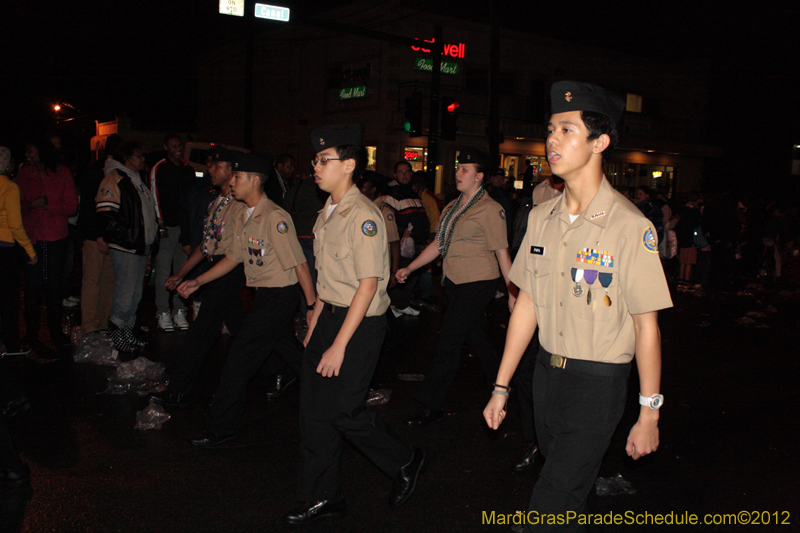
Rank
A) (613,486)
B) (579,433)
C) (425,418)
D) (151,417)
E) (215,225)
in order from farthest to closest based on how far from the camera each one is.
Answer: (215,225)
(425,418)
(151,417)
(613,486)
(579,433)

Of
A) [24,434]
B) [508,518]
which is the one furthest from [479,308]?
[24,434]

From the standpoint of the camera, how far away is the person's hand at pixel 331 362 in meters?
3.23

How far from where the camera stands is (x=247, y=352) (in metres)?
4.36

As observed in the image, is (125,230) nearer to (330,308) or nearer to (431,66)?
(330,308)

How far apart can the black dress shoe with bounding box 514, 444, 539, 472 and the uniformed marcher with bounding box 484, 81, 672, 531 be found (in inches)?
66.9

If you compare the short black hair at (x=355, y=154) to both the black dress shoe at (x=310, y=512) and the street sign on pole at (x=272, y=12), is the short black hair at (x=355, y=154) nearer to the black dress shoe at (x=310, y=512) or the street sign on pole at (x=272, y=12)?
the black dress shoe at (x=310, y=512)

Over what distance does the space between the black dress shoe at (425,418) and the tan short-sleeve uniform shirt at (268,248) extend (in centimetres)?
152

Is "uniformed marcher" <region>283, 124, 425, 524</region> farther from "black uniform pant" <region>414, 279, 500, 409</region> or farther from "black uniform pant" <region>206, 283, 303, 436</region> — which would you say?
"black uniform pant" <region>414, 279, 500, 409</region>

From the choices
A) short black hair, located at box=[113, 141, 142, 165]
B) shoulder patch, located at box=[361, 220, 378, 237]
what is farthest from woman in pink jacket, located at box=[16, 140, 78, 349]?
shoulder patch, located at box=[361, 220, 378, 237]

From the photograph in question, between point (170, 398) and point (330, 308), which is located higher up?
point (330, 308)

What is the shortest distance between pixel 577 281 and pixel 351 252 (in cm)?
131

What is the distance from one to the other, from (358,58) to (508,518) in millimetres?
23234

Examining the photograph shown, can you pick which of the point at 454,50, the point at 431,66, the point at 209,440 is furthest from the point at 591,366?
the point at 454,50

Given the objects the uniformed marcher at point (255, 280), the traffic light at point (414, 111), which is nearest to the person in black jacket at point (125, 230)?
the uniformed marcher at point (255, 280)
